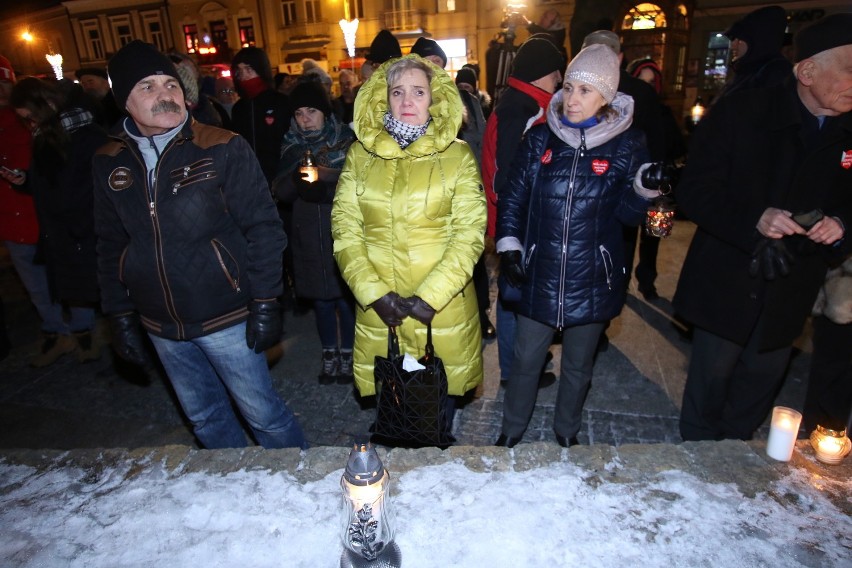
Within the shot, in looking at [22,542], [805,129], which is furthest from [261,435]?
[805,129]

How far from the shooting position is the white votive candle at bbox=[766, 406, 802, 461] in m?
2.05

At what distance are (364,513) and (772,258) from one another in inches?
90.4

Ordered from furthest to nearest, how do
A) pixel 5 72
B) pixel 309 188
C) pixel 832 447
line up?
pixel 5 72 → pixel 309 188 → pixel 832 447

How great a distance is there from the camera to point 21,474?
7.38 feet

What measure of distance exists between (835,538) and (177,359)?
3.00 metres

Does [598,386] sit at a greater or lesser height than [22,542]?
lesser

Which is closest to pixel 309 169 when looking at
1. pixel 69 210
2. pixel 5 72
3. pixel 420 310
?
pixel 420 310

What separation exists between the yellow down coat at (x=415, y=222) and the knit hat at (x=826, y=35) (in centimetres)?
166

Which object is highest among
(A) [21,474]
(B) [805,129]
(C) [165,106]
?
(C) [165,106]

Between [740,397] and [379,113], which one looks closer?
[379,113]

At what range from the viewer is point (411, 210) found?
2.64 meters

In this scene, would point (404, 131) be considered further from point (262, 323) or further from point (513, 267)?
point (262, 323)

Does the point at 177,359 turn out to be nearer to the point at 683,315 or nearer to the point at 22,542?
the point at 22,542

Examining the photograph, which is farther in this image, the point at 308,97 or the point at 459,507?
the point at 308,97
